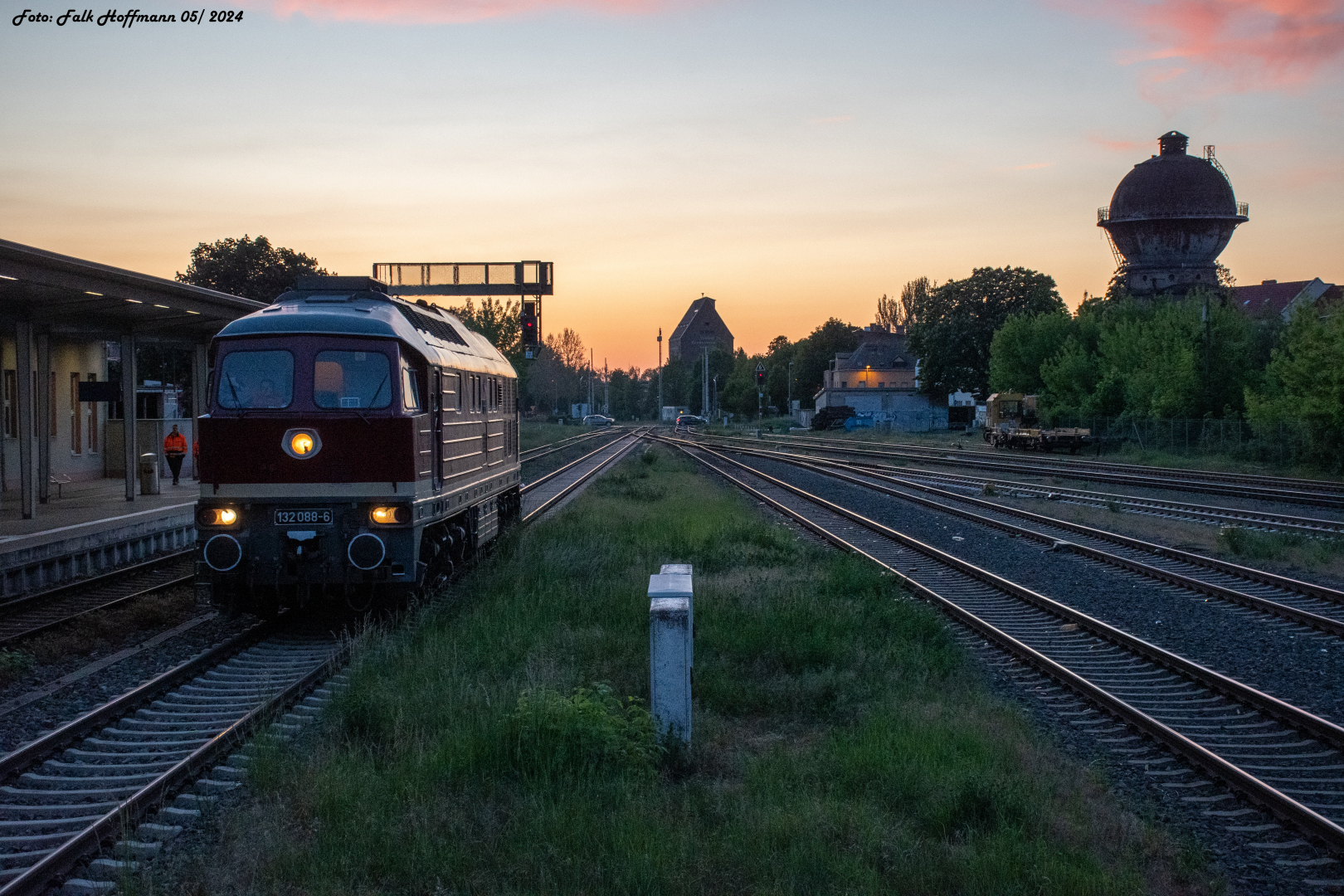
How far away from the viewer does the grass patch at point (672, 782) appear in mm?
5453

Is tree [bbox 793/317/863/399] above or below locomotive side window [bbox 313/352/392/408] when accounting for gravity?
above

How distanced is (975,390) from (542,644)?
7742 cm

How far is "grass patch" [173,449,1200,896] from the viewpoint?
5.45 m

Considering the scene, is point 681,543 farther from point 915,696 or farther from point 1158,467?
point 1158,467

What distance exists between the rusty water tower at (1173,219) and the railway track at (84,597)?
63.7m

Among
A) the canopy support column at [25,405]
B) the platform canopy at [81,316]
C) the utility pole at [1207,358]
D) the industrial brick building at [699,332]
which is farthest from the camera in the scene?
the industrial brick building at [699,332]

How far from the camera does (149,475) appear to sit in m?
22.9

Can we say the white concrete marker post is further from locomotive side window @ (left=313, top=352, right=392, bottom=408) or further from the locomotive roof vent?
the locomotive roof vent

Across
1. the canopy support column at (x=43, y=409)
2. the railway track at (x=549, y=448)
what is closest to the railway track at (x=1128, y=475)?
the railway track at (x=549, y=448)

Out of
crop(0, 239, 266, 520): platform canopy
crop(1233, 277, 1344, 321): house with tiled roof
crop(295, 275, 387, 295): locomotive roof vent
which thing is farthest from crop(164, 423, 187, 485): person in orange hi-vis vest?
crop(1233, 277, 1344, 321): house with tiled roof

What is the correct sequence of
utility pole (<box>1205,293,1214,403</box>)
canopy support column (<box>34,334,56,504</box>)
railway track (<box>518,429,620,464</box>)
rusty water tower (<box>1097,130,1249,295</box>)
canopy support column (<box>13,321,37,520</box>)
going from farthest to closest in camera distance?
1. rusty water tower (<box>1097,130,1249,295</box>)
2. railway track (<box>518,429,620,464</box>)
3. utility pole (<box>1205,293,1214,403</box>)
4. canopy support column (<box>34,334,56,504</box>)
5. canopy support column (<box>13,321,37,520</box>)

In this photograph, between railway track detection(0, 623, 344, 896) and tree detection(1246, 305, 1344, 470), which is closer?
railway track detection(0, 623, 344, 896)

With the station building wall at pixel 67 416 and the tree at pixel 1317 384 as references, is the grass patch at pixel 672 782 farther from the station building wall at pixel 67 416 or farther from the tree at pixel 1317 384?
the tree at pixel 1317 384

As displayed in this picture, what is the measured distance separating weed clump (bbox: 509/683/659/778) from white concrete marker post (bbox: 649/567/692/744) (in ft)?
0.48
